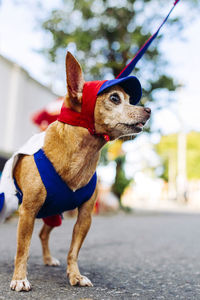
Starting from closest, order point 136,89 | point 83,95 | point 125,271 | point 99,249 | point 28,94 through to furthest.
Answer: point 83,95 → point 136,89 → point 125,271 → point 99,249 → point 28,94

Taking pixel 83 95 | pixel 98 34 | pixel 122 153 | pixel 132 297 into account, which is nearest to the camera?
pixel 132 297

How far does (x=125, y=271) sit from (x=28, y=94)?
31.3ft

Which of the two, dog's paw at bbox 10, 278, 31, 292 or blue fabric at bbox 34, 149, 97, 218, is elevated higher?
blue fabric at bbox 34, 149, 97, 218

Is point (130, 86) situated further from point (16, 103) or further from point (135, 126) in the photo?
point (16, 103)

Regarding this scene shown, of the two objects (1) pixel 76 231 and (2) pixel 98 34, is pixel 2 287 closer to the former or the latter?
(1) pixel 76 231

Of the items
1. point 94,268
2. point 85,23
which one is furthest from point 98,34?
point 94,268

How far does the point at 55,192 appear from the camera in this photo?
251cm

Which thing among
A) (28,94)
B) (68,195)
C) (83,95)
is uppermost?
(28,94)

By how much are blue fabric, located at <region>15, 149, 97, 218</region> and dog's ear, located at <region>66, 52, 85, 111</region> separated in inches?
15.8

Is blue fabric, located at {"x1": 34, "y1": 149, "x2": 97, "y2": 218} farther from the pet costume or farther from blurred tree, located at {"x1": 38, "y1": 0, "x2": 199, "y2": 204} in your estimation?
blurred tree, located at {"x1": 38, "y1": 0, "x2": 199, "y2": 204}

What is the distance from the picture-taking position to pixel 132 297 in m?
2.31

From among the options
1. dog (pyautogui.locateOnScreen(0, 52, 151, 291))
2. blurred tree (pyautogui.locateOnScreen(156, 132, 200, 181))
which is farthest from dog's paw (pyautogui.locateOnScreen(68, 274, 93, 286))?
blurred tree (pyautogui.locateOnScreen(156, 132, 200, 181))

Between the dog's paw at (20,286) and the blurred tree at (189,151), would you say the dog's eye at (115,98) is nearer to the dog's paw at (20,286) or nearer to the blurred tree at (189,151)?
the dog's paw at (20,286)

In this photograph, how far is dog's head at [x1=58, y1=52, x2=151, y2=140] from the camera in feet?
8.28
